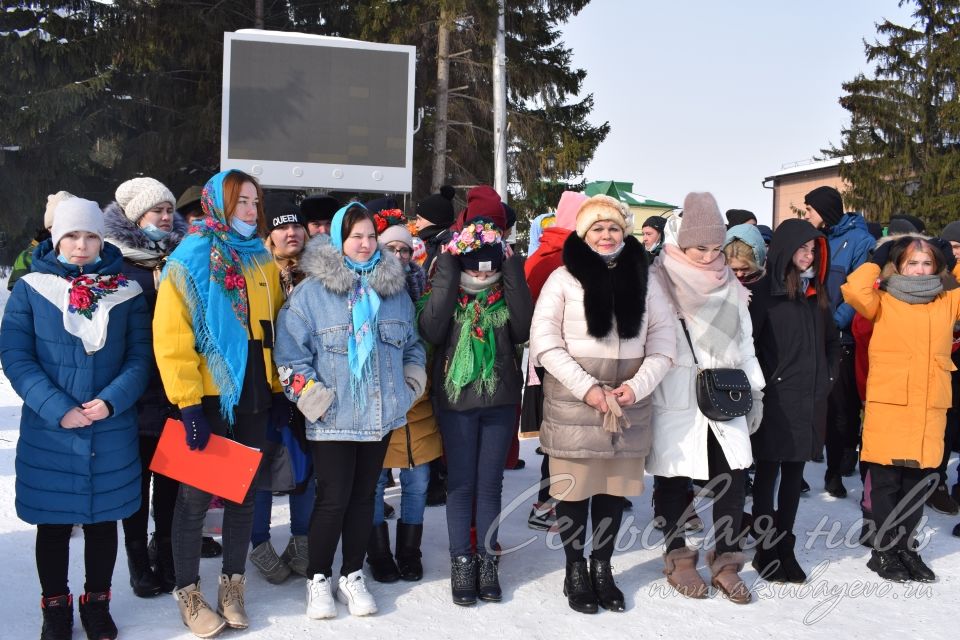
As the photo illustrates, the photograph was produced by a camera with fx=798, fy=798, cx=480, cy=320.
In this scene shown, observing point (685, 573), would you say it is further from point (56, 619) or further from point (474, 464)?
point (56, 619)

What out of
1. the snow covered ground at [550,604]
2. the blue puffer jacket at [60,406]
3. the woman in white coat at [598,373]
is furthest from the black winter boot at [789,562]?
the blue puffer jacket at [60,406]

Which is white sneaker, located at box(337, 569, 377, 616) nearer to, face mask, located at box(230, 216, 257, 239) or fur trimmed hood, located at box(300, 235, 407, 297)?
fur trimmed hood, located at box(300, 235, 407, 297)

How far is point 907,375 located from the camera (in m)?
4.14

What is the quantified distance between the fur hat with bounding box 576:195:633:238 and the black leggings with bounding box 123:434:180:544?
217 cm

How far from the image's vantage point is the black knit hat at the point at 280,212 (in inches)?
157

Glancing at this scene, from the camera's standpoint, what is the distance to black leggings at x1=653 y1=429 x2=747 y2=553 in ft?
12.6

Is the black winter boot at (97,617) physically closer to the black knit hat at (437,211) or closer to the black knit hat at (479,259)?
the black knit hat at (479,259)

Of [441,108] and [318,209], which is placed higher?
[441,108]

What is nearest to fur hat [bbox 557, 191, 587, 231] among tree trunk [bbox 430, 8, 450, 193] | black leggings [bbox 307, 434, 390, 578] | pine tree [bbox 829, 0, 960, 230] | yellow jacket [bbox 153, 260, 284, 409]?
black leggings [bbox 307, 434, 390, 578]

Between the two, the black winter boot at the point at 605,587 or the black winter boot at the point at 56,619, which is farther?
the black winter boot at the point at 605,587

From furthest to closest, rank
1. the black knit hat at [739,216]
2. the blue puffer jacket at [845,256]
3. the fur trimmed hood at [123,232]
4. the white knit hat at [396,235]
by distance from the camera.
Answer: the black knit hat at [739,216]
the blue puffer jacket at [845,256]
the white knit hat at [396,235]
the fur trimmed hood at [123,232]

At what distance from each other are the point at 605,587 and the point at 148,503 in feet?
7.10

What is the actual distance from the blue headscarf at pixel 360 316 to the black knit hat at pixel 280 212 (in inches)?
21.0

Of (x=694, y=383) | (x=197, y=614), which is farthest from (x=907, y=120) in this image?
(x=197, y=614)
